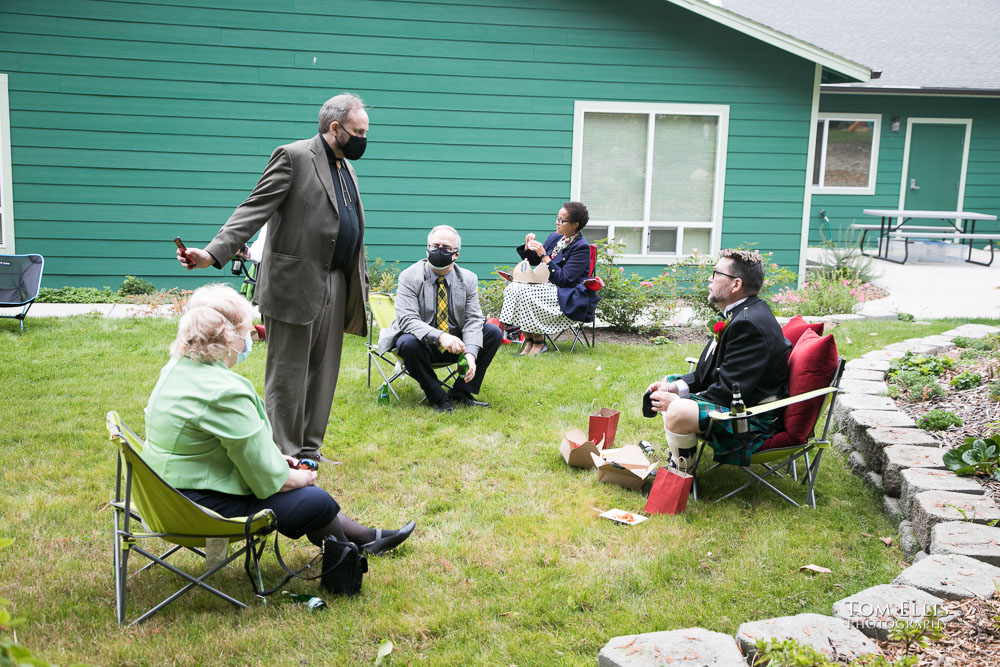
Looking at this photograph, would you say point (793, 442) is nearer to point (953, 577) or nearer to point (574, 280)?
point (953, 577)

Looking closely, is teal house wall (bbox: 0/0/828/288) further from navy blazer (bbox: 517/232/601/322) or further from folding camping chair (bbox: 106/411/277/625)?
folding camping chair (bbox: 106/411/277/625)

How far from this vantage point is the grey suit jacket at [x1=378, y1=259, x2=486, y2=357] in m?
5.55

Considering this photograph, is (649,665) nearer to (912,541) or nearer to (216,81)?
(912,541)

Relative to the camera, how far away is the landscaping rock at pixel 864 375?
5.51m

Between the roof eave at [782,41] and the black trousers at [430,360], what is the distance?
217 inches

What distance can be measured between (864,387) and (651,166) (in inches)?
209

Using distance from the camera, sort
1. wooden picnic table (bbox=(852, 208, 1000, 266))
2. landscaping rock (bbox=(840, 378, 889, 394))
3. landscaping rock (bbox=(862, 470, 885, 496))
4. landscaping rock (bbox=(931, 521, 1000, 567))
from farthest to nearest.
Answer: wooden picnic table (bbox=(852, 208, 1000, 266)), landscaping rock (bbox=(840, 378, 889, 394)), landscaping rock (bbox=(862, 470, 885, 496)), landscaping rock (bbox=(931, 521, 1000, 567))

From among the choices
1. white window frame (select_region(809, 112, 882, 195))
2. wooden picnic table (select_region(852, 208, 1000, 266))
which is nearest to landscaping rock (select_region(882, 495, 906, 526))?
wooden picnic table (select_region(852, 208, 1000, 266))

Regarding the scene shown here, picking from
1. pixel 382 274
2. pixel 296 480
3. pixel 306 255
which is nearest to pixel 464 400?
pixel 306 255

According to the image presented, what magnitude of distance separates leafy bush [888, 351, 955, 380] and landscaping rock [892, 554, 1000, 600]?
2695 mm

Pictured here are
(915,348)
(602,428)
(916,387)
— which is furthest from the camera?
(915,348)

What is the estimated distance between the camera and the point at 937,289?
37.2ft

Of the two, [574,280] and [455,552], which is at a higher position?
[574,280]

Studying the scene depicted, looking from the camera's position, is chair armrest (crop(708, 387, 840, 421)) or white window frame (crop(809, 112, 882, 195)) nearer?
chair armrest (crop(708, 387, 840, 421))
